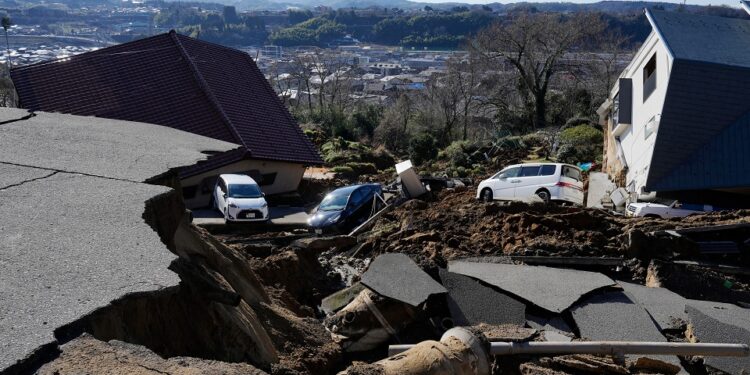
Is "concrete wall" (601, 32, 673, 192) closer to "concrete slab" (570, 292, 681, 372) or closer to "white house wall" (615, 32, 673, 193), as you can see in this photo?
"white house wall" (615, 32, 673, 193)

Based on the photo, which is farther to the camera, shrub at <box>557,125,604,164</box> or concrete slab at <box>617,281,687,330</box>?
shrub at <box>557,125,604,164</box>

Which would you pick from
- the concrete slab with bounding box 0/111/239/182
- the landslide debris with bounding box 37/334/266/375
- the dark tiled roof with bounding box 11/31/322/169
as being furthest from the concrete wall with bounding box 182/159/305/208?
the landslide debris with bounding box 37/334/266/375

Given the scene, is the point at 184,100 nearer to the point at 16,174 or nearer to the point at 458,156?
the point at 458,156

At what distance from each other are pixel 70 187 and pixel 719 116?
19.6 m

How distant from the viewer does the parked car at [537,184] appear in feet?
70.4

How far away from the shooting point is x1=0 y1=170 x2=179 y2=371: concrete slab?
4906 mm

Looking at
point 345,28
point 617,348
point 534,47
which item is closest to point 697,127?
point 617,348

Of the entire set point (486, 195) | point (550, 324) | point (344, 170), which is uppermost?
point (550, 324)

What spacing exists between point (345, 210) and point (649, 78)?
1163 cm

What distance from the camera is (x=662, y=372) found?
8844 mm

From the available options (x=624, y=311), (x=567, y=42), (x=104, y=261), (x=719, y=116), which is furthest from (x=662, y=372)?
(x=567, y=42)

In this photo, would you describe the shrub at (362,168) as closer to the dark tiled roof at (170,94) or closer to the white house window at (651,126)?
the dark tiled roof at (170,94)

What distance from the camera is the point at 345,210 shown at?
20.9 meters

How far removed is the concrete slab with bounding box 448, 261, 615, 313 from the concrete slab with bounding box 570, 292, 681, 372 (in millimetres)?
214
